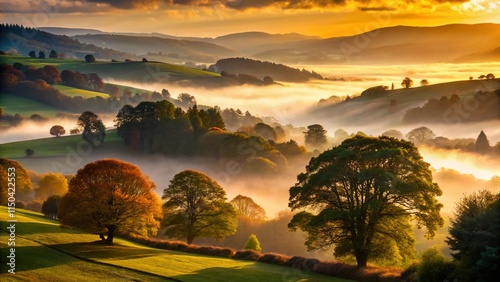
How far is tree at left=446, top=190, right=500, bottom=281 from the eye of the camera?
41188 millimetres

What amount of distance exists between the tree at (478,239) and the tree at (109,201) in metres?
34.0

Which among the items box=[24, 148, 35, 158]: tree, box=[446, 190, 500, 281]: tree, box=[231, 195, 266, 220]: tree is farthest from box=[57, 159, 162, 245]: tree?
box=[24, 148, 35, 158]: tree

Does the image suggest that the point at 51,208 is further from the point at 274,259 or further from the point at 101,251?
the point at 274,259

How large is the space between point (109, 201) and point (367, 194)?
28.3 meters

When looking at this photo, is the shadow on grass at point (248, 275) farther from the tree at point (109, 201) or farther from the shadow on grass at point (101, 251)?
the tree at point (109, 201)

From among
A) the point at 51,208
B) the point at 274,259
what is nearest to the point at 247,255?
the point at 274,259

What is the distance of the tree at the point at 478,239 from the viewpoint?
41188 millimetres

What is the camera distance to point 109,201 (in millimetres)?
62969

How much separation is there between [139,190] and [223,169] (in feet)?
410

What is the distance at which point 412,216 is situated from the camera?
57.8 meters

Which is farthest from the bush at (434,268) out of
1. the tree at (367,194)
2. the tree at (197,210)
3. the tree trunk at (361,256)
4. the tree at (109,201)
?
the tree at (197,210)

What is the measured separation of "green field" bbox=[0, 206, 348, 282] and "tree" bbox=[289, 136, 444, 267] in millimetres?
6021

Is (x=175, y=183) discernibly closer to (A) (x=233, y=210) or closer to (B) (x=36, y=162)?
(A) (x=233, y=210)

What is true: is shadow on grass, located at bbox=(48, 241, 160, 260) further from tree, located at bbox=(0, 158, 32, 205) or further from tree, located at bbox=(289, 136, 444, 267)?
tree, located at bbox=(0, 158, 32, 205)
